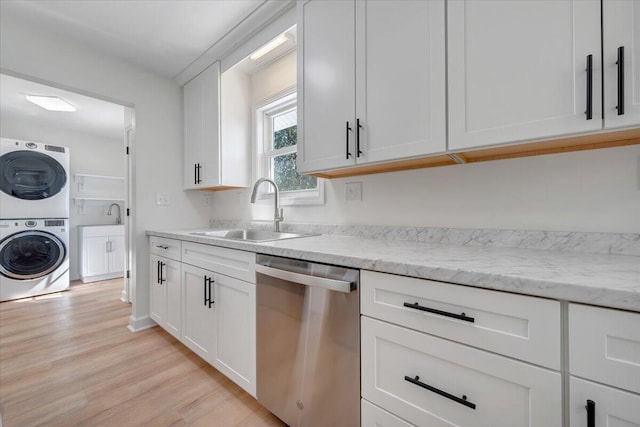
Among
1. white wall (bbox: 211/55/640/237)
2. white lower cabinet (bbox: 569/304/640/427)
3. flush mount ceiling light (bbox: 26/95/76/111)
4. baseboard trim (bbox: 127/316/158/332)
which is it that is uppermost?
flush mount ceiling light (bbox: 26/95/76/111)

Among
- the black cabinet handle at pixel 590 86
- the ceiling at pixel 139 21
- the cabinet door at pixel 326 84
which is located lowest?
the black cabinet handle at pixel 590 86

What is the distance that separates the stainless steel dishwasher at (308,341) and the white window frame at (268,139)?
0.89 meters

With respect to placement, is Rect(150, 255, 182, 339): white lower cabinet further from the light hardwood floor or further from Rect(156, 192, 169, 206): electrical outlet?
Rect(156, 192, 169, 206): electrical outlet

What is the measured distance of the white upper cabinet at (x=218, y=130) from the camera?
2338 mm

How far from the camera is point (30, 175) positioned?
3.51 meters

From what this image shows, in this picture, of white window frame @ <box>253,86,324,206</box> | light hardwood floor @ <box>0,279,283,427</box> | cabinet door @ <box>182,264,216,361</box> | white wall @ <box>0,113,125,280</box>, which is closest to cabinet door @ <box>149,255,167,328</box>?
light hardwood floor @ <box>0,279,283,427</box>

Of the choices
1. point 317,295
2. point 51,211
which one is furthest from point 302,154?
point 51,211

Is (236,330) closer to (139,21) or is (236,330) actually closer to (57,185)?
(139,21)

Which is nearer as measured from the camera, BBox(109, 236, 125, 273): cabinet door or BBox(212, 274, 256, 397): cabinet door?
BBox(212, 274, 256, 397): cabinet door

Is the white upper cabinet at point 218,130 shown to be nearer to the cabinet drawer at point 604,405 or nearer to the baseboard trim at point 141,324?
the baseboard trim at point 141,324

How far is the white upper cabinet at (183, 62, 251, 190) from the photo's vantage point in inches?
92.0

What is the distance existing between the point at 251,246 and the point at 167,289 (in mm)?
1310

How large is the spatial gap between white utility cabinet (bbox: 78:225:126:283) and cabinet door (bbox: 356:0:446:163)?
433 centimetres

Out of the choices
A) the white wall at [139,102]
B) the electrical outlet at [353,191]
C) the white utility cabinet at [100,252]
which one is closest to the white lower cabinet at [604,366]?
the electrical outlet at [353,191]
